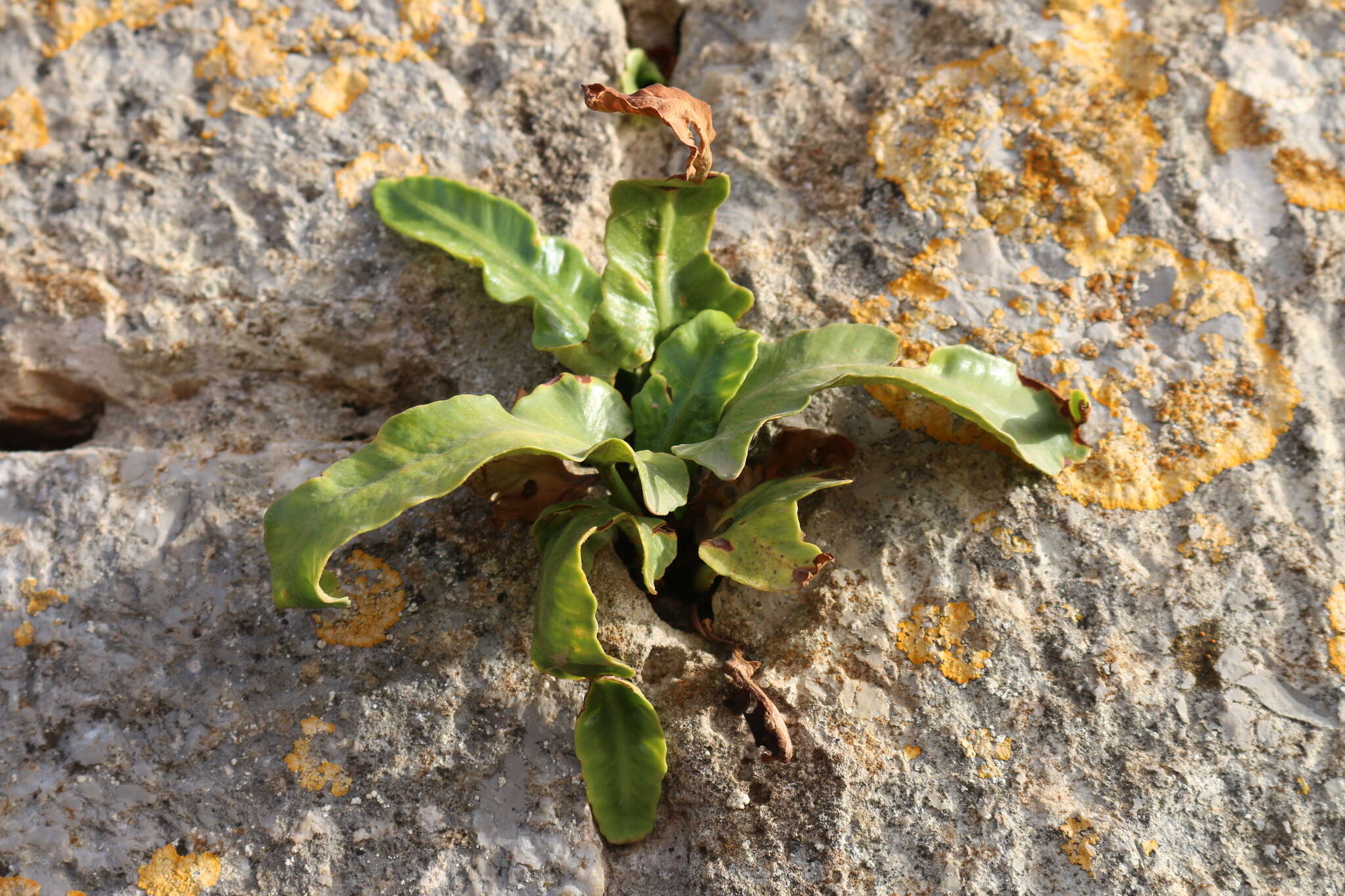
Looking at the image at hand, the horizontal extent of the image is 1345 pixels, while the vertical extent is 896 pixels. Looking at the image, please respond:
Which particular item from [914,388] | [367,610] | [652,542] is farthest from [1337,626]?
[367,610]

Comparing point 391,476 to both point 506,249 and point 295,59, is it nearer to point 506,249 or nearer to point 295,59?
point 506,249

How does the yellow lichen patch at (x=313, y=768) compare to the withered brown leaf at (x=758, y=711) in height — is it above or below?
below

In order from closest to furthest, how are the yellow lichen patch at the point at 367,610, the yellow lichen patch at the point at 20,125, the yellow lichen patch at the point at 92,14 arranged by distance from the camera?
the yellow lichen patch at the point at 367,610 < the yellow lichen patch at the point at 20,125 < the yellow lichen patch at the point at 92,14

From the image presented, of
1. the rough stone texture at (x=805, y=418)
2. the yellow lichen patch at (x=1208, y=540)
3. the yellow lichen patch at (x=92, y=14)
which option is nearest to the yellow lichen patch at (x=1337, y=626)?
the rough stone texture at (x=805, y=418)

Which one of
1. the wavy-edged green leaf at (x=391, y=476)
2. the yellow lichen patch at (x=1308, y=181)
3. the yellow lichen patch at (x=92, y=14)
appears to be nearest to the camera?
the wavy-edged green leaf at (x=391, y=476)

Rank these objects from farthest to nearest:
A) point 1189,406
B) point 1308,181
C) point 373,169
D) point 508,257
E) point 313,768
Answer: point 373,169
point 1308,181
point 508,257
point 1189,406
point 313,768

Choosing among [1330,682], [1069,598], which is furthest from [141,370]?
[1330,682]

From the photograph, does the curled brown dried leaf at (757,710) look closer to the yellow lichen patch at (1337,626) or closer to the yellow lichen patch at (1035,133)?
the yellow lichen patch at (1337,626)

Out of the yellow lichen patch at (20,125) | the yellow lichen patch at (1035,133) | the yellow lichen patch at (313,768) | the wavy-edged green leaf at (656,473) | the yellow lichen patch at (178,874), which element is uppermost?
the yellow lichen patch at (1035,133)
